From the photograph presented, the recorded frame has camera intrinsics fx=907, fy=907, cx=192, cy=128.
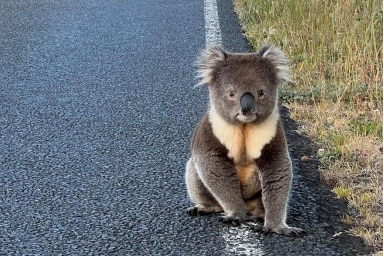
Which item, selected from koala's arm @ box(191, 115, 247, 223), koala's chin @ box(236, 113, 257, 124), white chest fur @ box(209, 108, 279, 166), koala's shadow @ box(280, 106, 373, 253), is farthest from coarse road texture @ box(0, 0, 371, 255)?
koala's chin @ box(236, 113, 257, 124)

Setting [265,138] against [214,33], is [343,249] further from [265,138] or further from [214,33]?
[214,33]

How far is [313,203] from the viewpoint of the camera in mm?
4738

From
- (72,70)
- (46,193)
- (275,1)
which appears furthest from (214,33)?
Answer: (46,193)

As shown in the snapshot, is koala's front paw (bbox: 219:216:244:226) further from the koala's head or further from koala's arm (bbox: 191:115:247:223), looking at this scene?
the koala's head

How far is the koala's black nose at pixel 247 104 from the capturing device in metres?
4.28

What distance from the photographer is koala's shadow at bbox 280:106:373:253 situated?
4.30m

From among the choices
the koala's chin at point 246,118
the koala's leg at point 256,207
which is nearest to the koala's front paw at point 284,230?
the koala's leg at point 256,207

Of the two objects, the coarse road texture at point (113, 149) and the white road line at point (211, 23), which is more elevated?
the white road line at point (211, 23)

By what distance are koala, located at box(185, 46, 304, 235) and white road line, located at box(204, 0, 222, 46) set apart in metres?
4.14

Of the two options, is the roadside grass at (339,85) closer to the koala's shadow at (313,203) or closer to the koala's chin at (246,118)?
the koala's shadow at (313,203)

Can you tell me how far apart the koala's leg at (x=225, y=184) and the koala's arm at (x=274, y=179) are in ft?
0.43

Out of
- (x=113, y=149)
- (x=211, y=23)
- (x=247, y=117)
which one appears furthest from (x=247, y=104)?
(x=211, y=23)

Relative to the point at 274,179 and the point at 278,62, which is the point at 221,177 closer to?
the point at 274,179

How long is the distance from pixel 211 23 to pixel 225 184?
5876mm
